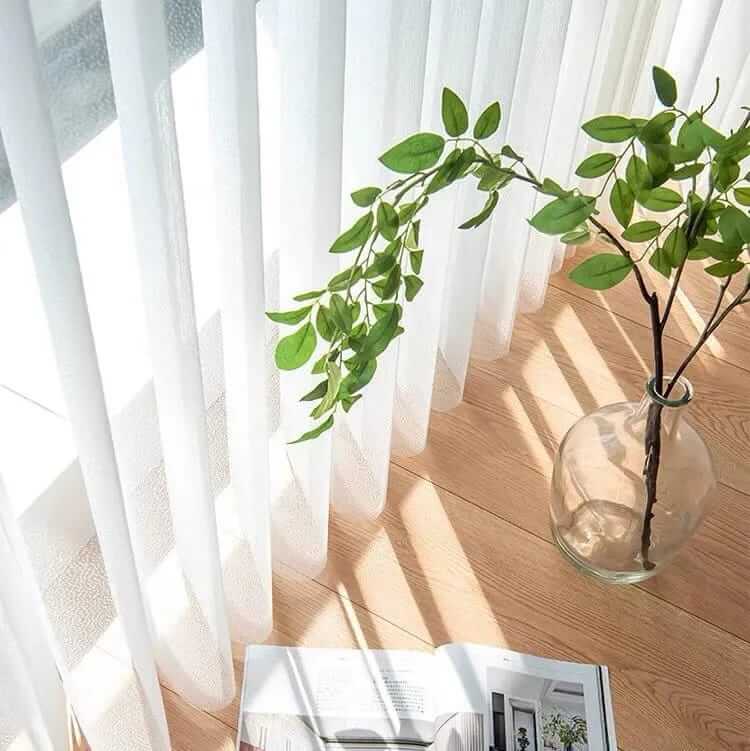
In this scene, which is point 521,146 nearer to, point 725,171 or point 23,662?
point 725,171

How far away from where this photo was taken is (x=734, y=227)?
88cm

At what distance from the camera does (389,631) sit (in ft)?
4.39

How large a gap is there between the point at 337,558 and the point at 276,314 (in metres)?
0.64

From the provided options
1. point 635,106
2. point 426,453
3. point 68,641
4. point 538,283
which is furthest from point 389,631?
point 635,106

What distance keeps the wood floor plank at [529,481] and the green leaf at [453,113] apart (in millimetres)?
684

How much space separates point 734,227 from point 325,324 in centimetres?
33

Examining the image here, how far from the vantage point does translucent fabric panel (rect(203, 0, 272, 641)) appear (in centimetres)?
79

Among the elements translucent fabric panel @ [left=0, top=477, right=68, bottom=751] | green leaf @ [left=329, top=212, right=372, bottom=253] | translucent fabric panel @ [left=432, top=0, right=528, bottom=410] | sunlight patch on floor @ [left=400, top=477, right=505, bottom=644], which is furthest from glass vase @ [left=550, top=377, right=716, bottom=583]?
translucent fabric panel @ [left=0, top=477, right=68, bottom=751]

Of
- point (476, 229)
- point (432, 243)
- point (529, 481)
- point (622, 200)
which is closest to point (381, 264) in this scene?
point (622, 200)

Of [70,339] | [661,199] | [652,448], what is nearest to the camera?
[70,339]

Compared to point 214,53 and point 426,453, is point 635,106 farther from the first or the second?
point 214,53

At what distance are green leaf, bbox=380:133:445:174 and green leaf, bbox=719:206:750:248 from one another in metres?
0.23

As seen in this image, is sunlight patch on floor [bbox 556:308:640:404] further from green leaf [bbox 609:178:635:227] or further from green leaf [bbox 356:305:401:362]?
Answer: green leaf [bbox 356:305:401:362]

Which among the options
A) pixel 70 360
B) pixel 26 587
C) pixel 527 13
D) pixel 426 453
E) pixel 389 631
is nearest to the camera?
pixel 70 360
